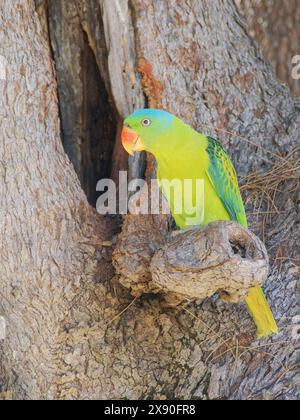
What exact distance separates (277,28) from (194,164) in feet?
8.23

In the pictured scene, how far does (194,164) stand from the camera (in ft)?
11.9

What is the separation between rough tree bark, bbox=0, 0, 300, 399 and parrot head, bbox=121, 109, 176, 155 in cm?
32

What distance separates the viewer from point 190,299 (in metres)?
3.39

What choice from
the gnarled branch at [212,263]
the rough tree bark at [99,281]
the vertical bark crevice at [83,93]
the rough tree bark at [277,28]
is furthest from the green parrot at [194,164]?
the rough tree bark at [277,28]

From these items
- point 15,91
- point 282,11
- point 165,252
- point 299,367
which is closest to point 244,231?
point 165,252

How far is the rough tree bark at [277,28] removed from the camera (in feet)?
18.6

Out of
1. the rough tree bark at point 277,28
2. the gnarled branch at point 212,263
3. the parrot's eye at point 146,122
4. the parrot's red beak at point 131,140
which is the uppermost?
the rough tree bark at point 277,28

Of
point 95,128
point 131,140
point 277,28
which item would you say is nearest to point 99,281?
point 131,140

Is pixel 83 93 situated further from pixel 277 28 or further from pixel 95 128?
pixel 277 28

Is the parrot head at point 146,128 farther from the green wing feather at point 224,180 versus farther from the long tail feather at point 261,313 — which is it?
the long tail feather at point 261,313

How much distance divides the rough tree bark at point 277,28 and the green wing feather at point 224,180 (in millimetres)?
2300

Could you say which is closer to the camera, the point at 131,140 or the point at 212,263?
the point at 212,263

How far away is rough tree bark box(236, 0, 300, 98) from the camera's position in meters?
5.66

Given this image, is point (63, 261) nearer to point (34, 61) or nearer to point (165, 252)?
point (165, 252)
